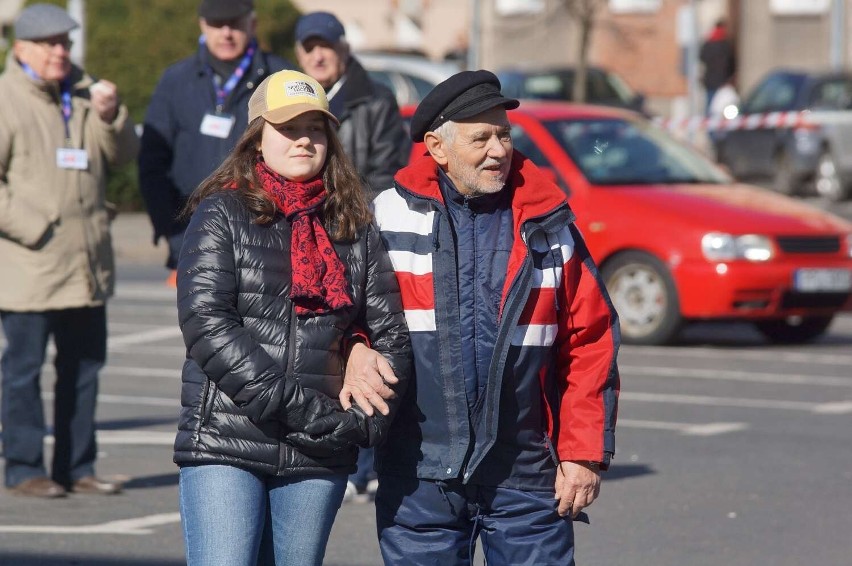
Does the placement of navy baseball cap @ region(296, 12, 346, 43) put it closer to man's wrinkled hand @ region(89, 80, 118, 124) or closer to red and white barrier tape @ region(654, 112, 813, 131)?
man's wrinkled hand @ region(89, 80, 118, 124)

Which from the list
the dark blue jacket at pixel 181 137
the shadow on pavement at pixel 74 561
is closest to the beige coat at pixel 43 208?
the dark blue jacket at pixel 181 137

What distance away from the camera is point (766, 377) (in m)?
11.9

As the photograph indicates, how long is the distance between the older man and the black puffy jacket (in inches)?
134

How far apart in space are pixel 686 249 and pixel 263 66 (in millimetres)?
5966

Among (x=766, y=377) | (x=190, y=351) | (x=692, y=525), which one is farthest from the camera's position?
(x=766, y=377)

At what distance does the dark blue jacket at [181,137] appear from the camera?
7434 mm

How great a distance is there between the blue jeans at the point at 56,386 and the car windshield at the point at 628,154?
612 centimetres

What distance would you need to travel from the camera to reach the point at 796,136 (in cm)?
2511

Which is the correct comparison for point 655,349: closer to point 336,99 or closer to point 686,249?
point 686,249

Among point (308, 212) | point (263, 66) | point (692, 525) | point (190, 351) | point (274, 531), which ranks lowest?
point (692, 525)

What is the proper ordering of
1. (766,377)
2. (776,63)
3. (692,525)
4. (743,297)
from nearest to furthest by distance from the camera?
(692,525), (766,377), (743,297), (776,63)

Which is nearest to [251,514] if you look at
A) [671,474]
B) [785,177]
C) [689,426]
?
[671,474]

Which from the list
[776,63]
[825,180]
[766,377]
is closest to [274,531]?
[766,377]

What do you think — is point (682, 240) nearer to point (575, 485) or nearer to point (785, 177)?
point (575, 485)
